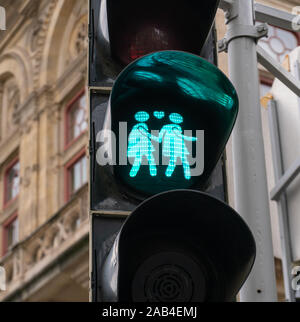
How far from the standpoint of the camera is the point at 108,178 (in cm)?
293

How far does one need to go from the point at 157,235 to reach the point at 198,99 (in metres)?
0.55

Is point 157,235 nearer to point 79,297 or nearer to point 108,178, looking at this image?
point 108,178

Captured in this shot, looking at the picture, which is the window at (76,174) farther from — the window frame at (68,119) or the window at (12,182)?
the window at (12,182)

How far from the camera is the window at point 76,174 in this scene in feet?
71.6

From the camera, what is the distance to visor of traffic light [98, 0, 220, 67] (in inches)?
121

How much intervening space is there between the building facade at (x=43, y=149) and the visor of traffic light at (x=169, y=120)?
16.0 meters

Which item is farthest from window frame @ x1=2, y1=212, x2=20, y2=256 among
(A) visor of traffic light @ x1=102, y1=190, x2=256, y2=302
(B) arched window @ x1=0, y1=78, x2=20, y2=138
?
(A) visor of traffic light @ x1=102, y1=190, x2=256, y2=302

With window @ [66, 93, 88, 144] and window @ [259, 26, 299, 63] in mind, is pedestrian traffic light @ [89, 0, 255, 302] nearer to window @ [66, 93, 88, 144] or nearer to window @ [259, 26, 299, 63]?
window @ [259, 26, 299, 63]

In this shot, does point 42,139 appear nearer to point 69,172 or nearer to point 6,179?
point 69,172

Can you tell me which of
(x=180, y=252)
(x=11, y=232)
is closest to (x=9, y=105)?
(x=11, y=232)

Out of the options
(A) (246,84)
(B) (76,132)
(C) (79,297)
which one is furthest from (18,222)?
(A) (246,84)

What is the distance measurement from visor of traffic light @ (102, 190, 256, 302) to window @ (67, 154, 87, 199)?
62.4 ft

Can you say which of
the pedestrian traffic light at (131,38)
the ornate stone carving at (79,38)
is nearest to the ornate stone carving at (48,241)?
the ornate stone carving at (79,38)
